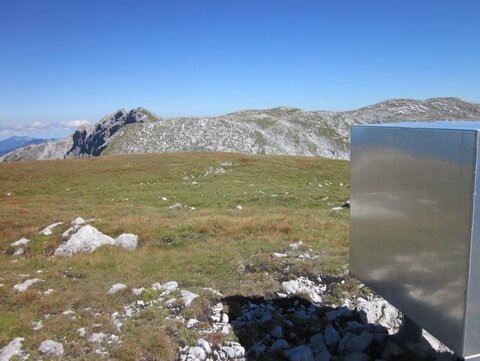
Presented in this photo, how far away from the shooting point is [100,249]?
14750mm

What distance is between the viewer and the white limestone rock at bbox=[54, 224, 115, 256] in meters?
14.9

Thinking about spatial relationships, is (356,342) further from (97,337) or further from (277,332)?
(97,337)

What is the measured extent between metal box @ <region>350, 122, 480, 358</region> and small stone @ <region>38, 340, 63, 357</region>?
5.91m

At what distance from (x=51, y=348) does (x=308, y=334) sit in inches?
201

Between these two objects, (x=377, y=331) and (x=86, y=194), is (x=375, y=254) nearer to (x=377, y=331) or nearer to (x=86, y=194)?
(x=377, y=331)

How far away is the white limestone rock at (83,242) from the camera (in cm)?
1485

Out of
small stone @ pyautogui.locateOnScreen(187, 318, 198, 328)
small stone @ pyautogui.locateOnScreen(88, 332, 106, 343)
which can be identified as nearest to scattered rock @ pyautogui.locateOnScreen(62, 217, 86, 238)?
small stone @ pyautogui.locateOnScreen(88, 332, 106, 343)

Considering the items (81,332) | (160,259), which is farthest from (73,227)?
(81,332)

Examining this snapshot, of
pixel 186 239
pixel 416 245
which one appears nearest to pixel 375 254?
pixel 416 245

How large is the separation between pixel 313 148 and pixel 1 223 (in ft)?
425

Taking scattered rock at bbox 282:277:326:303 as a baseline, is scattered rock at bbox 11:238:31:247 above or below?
below

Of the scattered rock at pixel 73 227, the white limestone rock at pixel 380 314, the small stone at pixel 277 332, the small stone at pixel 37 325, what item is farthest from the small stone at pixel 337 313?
the scattered rock at pixel 73 227

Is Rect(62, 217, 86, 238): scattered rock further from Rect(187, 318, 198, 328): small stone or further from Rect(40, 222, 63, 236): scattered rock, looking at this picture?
Rect(187, 318, 198, 328): small stone

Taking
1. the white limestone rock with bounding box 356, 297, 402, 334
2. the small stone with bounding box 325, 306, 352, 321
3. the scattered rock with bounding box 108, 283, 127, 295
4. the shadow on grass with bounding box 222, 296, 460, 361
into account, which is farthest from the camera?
the scattered rock with bounding box 108, 283, 127, 295
